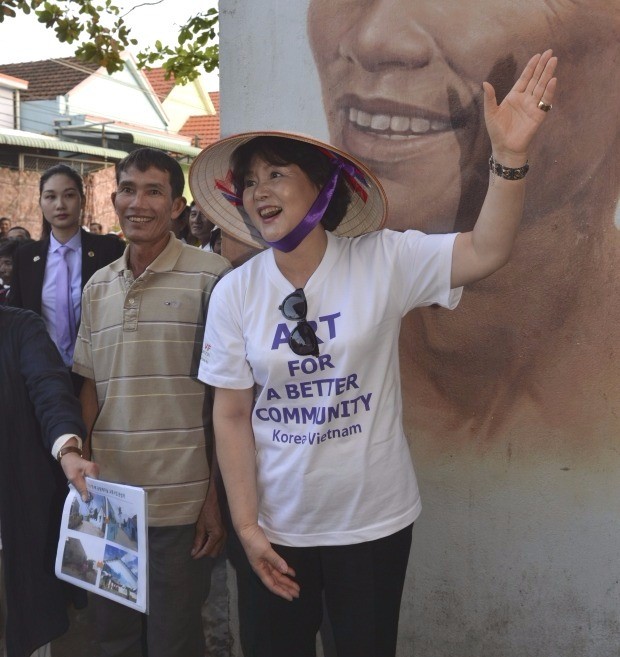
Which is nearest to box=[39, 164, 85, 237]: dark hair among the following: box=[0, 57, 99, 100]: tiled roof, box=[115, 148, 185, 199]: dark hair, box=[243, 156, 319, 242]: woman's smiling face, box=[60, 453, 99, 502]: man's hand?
box=[115, 148, 185, 199]: dark hair

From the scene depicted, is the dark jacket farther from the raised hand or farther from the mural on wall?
the raised hand

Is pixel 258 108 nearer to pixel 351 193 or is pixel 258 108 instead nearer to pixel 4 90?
pixel 351 193

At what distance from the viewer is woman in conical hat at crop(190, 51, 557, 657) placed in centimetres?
181

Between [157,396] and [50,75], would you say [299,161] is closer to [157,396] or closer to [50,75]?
[157,396]

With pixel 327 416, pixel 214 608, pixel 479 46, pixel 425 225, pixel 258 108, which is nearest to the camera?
pixel 327 416

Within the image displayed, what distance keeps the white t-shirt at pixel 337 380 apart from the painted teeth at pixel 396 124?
0.64 metres

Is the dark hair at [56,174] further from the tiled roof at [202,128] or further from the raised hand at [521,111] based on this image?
the tiled roof at [202,128]

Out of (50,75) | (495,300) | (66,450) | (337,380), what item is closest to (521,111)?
(337,380)

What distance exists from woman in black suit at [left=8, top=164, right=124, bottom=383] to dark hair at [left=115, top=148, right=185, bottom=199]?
1097mm

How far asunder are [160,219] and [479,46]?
1.22m

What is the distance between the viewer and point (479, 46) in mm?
2295

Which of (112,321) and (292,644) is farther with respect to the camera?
(112,321)

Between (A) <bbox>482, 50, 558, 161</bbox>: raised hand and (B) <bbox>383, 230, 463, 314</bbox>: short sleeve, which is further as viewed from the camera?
(B) <bbox>383, 230, 463, 314</bbox>: short sleeve

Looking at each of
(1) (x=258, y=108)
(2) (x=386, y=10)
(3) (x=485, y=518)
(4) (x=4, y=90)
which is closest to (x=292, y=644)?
(3) (x=485, y=518)
